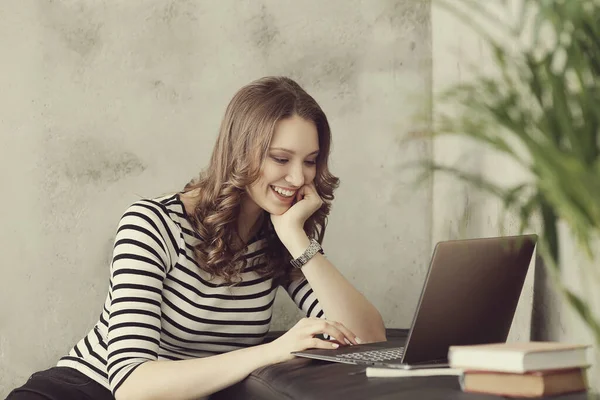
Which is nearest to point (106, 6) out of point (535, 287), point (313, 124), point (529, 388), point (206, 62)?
point (206, 62)

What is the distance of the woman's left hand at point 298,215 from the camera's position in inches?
85.9

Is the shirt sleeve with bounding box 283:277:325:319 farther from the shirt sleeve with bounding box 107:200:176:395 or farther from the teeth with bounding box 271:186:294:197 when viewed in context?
the shirt sleeve with bounding box 107:200:176:395

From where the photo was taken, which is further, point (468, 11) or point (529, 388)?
point (468, 11)

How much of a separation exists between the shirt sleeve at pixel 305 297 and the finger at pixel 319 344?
470mm

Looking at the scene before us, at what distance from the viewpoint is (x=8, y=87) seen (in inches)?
104

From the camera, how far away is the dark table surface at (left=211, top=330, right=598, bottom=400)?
137 cm

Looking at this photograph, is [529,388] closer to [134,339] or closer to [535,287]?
[535,287]

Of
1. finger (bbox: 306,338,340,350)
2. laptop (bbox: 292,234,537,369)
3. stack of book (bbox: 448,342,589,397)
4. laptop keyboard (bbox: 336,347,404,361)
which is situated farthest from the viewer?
finger (bbox: 306,338,340,350)

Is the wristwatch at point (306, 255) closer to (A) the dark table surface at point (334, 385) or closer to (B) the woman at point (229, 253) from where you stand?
(B) the woman at point (229, 253)

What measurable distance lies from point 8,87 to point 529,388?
1.96 metres

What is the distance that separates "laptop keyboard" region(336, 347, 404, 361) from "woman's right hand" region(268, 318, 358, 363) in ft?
0.27

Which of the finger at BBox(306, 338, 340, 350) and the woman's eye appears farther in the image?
the woman's eye

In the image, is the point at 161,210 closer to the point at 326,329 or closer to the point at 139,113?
the point at 326,329

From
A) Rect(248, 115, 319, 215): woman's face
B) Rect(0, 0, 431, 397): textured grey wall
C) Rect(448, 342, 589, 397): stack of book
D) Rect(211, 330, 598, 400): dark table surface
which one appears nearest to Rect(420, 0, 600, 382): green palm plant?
Rect(448, 342, 589, 397): stack of book
